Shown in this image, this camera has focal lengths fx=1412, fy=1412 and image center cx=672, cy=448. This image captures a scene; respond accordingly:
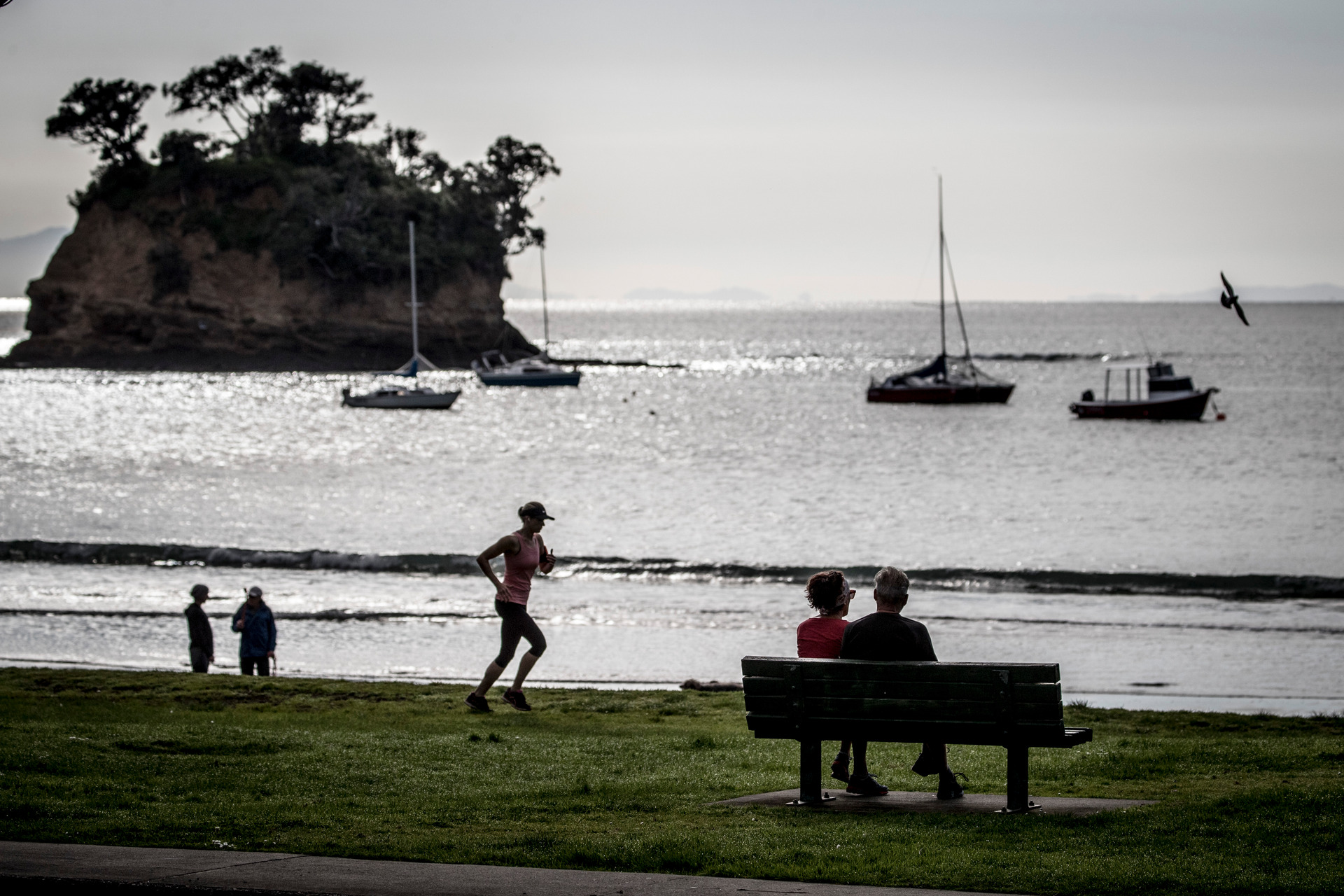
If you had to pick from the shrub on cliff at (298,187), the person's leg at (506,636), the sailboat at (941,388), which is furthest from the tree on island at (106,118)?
the person's leg at (506,636)

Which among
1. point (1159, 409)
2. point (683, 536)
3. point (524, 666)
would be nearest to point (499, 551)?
point (524, 666)

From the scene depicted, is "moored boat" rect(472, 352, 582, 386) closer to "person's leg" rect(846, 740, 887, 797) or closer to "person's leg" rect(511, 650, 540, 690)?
"person's leg" rect(511, 650, 540, 690)

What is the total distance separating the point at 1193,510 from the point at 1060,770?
32731mm

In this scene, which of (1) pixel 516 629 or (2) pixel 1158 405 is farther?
(2) pixel 1158 405

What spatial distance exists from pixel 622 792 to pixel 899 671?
6.86ft

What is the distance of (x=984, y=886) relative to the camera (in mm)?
5730

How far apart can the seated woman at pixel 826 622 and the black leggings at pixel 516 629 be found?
13.6 ft

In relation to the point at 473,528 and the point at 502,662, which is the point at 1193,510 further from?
the point at 502,662

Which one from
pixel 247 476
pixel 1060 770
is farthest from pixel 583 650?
pixel 247 476

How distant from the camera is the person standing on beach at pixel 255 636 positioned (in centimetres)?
1577

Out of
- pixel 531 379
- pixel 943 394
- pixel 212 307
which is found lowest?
pixel 943 394

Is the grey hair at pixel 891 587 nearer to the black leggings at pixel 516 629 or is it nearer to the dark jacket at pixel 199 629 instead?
the black leggings at pixel 516 629

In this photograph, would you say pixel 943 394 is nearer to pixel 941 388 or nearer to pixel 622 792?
pixel 941 388

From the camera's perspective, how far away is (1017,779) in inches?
283
